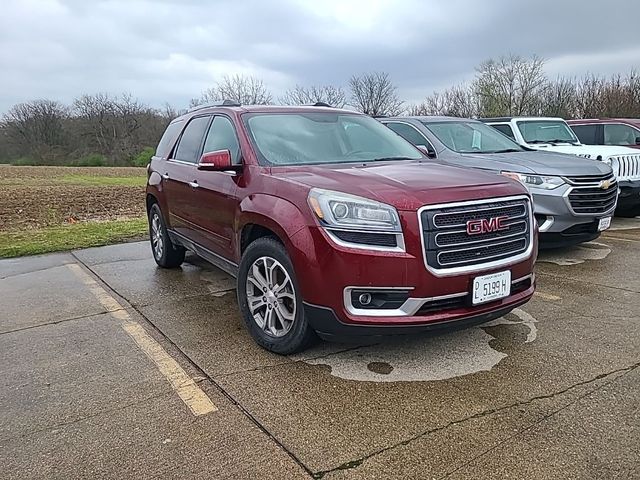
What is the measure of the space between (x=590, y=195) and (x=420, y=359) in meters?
3.88

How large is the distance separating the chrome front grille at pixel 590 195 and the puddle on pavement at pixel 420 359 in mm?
2776

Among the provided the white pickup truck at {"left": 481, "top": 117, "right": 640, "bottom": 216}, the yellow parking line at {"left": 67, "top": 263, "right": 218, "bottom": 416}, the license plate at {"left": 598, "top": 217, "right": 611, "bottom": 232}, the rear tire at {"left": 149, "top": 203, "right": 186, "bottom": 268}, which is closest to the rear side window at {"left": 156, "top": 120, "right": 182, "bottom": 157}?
the rear tire at {"left": 149, "top": 203, "right": 186, "bottom": 268}

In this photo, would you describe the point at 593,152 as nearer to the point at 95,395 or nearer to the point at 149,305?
the point at 149,305

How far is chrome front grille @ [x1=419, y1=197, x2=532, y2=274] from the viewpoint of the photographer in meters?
3.05

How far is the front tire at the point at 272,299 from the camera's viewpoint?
337 cm

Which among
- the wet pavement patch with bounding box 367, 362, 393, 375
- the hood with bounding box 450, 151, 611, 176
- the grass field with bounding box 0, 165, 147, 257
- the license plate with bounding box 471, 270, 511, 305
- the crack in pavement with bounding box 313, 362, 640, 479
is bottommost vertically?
the crack in pavement with bounding box 313, 362, 640, 479

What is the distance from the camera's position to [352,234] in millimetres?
3043

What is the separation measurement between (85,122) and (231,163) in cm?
6353

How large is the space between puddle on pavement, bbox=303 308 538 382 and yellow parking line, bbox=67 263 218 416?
772mm

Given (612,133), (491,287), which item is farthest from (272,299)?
(612,133)

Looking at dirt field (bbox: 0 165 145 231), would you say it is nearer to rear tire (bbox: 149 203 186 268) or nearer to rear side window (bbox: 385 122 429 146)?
rear tire (bbox: 149 203 186 268)

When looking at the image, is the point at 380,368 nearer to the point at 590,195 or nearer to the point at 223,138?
the point at 223,138

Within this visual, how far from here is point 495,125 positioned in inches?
374

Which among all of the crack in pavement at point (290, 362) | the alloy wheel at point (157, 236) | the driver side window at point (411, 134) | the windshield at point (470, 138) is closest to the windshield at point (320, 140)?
the crack in pavement at point (290, 362)
